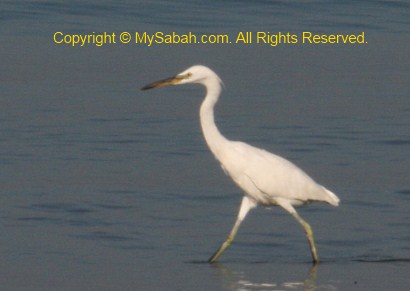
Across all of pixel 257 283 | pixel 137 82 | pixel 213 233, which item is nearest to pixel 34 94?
pixel 137 82

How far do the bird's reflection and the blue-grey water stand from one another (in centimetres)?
3

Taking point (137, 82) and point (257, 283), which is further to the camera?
point (137, 82)

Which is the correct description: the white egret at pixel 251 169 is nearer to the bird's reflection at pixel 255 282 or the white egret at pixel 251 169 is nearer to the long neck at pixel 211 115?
the long neck at pixel 211 115

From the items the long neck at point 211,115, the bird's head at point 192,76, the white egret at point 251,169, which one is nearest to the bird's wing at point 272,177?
the white egret at point 251,169

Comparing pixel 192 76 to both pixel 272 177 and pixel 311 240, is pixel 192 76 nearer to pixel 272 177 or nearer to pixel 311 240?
pixel 272 177

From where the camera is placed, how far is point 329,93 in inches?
661

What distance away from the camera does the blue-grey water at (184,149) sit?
912 cm

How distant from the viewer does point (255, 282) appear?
8539 millimetres

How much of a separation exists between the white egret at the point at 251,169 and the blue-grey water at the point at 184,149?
422mm

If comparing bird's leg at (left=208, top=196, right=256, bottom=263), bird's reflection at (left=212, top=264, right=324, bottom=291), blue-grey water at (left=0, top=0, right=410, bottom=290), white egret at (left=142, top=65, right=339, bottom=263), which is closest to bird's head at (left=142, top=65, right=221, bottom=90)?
white egret at (left=142, top=65, right=339, bottom=263)

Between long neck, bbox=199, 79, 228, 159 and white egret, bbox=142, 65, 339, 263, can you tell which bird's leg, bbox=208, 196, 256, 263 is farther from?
long neck, bbox=199, 79, 228, 159

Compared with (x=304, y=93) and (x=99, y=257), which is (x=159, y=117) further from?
(x=99, y=257)

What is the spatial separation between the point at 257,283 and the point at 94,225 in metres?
2.17

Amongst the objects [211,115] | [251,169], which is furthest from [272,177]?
[211,115]
